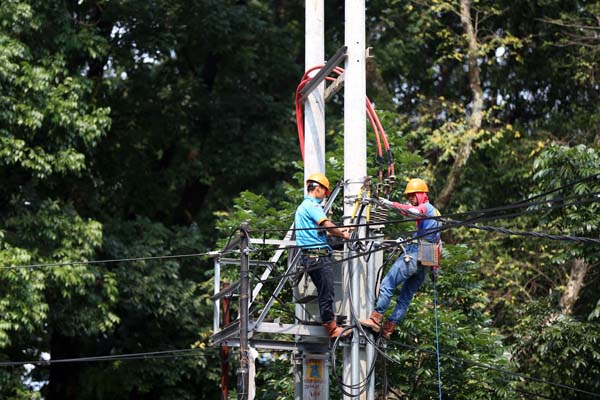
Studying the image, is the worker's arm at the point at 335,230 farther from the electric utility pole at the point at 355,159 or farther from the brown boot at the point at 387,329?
the brown boot at the point at 387,329

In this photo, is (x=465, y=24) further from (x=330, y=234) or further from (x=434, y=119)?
(x=330, y=234)

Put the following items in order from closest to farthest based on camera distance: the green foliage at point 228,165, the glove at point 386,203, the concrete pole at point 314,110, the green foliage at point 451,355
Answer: the glove at point 386,203, the concrete pole at point 314,110, the green foliage at point 451,355, the green foliage at point 228,165

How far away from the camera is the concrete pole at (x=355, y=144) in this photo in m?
11.7

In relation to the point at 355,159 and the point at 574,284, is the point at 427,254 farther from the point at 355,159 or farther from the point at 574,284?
the point at 574,284

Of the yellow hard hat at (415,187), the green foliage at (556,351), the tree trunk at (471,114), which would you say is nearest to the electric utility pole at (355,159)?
the yellow hard hat at (415,187)

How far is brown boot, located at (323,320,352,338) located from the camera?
1166 centimetres

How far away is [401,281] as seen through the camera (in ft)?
39.8

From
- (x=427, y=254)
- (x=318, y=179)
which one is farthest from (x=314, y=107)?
(x=427, y=254)

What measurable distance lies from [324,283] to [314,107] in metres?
2.08

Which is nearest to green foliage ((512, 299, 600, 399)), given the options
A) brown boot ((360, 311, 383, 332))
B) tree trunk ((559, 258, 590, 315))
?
tree trunk ((559, 258, 590, 315))

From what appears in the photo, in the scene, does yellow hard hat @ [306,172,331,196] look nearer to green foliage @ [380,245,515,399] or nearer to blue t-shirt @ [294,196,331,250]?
blue t-shirt @ [294,196,331,250]

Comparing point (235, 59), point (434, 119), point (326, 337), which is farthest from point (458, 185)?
point (326, 337)

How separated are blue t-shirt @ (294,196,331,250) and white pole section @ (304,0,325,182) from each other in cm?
86

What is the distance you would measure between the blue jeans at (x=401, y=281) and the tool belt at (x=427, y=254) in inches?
4.9
